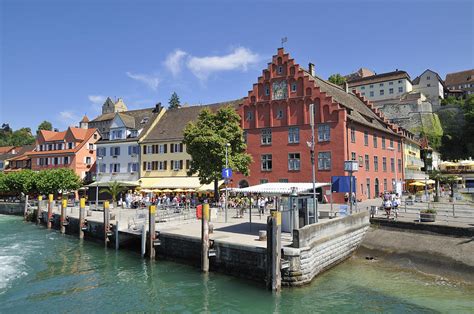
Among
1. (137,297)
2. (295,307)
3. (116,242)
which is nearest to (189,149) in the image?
(116,242)

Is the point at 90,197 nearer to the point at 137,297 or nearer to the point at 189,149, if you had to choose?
the point at 189,149

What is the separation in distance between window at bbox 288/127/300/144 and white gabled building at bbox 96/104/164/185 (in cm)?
2485

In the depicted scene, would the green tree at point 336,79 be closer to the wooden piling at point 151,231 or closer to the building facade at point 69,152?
the building facade at point 69,152

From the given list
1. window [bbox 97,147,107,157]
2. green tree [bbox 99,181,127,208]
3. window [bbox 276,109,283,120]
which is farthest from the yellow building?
window [bbox 276,109,283,120]

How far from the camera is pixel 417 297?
1727cm

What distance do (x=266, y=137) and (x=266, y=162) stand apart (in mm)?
2994

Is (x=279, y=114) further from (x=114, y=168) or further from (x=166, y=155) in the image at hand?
(x=114, y=168)

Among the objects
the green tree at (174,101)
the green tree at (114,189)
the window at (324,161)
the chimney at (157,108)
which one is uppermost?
the green tree at (174,101)

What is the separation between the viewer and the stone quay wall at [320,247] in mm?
18547

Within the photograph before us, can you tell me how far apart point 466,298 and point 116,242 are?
73.1 ft

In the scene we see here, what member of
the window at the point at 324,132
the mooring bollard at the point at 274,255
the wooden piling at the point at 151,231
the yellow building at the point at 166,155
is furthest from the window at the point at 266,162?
the mooring bollard at the point at 274,255

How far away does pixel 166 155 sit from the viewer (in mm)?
56188

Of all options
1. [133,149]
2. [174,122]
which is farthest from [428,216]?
[133,149]

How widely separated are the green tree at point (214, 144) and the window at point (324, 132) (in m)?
8.22
